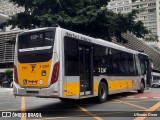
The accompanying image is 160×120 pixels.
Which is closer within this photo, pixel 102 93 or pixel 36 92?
pixel 36 92

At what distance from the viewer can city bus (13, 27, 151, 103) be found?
11.1 m

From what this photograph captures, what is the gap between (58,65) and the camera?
36.1ft

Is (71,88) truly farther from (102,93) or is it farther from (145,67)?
(145,67)

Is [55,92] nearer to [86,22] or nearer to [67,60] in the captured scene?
[67,60]

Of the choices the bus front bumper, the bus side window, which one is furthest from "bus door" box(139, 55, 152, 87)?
the bus front bumper

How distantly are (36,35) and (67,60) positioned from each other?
159cm

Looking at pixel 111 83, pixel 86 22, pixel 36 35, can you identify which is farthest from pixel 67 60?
pixel 86 22

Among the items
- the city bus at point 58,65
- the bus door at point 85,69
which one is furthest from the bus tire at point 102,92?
the bus door at point 85,69

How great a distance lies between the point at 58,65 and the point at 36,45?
1.36 meters

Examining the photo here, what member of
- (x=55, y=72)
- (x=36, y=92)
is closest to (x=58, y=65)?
(x=55, y=72)

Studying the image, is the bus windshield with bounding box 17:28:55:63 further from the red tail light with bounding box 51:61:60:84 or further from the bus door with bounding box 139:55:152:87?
the bus door with bounding box 139:55:152:87

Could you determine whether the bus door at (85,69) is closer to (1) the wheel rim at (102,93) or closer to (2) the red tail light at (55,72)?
(1) the wheel rim at (102,93)

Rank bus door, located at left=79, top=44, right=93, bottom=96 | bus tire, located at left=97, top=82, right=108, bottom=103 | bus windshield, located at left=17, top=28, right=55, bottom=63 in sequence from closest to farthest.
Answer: bus windshield, located at left=17, top=28, right=55, bottom=63 < bus door, located at left=79, top=44, right=93, bottom=96 < bus tire, located at left=97, top=82, right=108, bottom=103

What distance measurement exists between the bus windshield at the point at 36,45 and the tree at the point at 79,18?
50.4 ft
